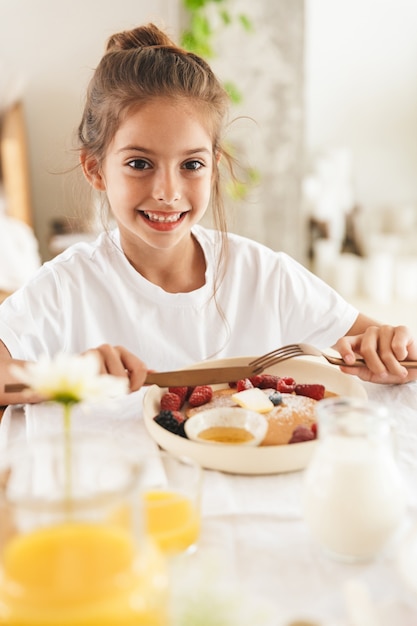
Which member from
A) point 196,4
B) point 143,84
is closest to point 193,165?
point 143,84

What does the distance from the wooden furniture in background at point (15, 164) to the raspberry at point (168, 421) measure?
9.72 feet

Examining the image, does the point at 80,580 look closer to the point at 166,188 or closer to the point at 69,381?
the point at 69,381

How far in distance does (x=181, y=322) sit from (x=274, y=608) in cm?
91

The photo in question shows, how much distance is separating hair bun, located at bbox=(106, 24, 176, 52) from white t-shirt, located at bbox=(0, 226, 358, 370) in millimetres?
376

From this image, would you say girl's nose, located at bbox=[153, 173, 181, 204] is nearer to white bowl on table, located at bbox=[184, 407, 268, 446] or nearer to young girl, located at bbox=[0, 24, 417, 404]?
young girl, located at bbox=[0, 24, 417, 404]

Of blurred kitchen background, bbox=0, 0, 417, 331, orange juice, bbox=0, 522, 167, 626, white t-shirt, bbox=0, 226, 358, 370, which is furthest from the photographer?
blurred kitchen background, bbox=0, 0, 417, 331

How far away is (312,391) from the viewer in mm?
1111

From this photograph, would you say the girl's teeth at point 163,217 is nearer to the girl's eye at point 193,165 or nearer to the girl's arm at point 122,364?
the girl's eye at point 193,165

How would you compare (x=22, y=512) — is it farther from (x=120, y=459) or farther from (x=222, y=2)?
(x=222, y=2)

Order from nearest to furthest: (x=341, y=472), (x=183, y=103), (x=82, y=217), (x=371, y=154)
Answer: (x=341, y=472) < (x=183, y=103) < (x=82, y=217) < (x=371, y=154)

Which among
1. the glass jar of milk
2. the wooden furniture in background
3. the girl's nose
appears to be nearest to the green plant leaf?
the wooden furniture in background

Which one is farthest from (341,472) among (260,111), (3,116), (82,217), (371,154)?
(371,154)

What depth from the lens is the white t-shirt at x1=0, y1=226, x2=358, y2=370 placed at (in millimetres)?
1475

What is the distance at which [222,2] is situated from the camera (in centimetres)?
372
